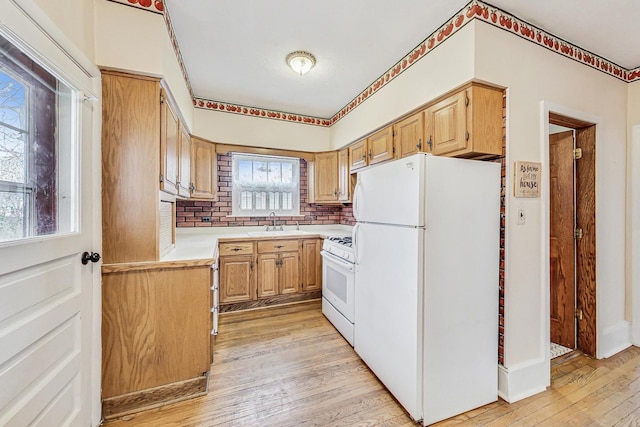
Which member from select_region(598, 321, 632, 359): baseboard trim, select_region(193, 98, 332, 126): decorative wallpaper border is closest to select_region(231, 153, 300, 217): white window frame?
select_region(193, 98, 332, 126): decorative wallpaper border

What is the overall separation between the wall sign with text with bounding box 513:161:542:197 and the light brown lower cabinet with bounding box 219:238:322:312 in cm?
225

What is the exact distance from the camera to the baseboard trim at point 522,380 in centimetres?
170

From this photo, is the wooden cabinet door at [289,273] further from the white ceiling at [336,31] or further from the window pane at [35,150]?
the window pane at [35,150]

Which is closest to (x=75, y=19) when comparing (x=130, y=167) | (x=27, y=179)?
(x=130, y=167)

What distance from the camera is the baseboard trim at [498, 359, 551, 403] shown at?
1700 mm

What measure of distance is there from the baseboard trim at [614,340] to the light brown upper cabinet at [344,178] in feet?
8.98

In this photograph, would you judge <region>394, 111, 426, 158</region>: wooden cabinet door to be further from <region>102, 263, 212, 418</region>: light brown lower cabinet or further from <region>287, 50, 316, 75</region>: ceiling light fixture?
<region>102, 263, 212, 418</region>: light brown lower cabinet

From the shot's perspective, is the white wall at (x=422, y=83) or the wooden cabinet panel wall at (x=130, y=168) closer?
the wooden cabinet panel wall at (x=130, y=168)

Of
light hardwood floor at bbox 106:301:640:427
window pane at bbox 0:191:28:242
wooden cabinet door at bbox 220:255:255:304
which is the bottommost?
light hardwood floor at bbox 106:301:640:427

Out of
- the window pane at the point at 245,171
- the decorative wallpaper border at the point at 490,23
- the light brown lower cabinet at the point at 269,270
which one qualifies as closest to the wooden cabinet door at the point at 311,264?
the light brown lower cabinet at the point at 269,270

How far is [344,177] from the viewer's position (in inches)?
139

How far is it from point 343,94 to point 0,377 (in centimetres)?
328

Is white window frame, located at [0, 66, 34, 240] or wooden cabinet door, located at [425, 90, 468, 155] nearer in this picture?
white window frame, located at [0, 66, 34, 240]

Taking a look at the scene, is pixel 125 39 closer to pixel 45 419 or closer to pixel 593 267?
pixel 45 419
